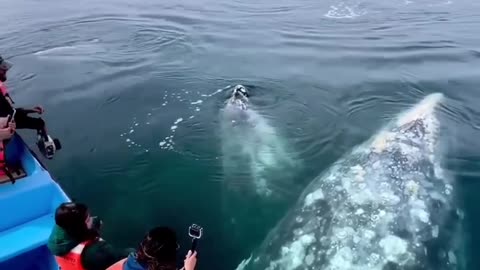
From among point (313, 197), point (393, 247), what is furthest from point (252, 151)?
point (393, 247)

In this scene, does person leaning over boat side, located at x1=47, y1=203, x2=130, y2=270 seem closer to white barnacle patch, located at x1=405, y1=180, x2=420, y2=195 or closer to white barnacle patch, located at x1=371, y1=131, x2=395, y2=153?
white barnacle patch, located at x1=405, y1=180, x2=420, y2=195

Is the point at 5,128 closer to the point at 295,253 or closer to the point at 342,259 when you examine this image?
the point at 295,253

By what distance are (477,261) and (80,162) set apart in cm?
824

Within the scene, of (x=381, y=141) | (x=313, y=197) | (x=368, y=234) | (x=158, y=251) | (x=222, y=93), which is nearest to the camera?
(x=158, y=251)

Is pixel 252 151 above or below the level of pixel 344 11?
below

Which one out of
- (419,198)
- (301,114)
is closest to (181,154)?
(301,114)

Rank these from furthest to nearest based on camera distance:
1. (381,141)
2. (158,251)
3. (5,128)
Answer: (381,141) < (5,128) < (158,251)

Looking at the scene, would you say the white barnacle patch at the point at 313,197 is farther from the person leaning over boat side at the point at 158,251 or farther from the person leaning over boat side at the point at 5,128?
the person leaning over boat side at the point at 5,128

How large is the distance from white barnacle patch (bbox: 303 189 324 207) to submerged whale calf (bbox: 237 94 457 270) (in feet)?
0.04

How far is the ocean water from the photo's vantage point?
394 inches

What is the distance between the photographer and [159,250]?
202 inches

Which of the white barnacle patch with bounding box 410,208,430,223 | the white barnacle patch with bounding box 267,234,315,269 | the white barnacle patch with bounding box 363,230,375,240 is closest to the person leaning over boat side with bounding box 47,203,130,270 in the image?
the white barnacle patch with bounding box 267,234,315,269

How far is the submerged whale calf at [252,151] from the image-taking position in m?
10.5

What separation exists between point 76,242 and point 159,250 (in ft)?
4.33
